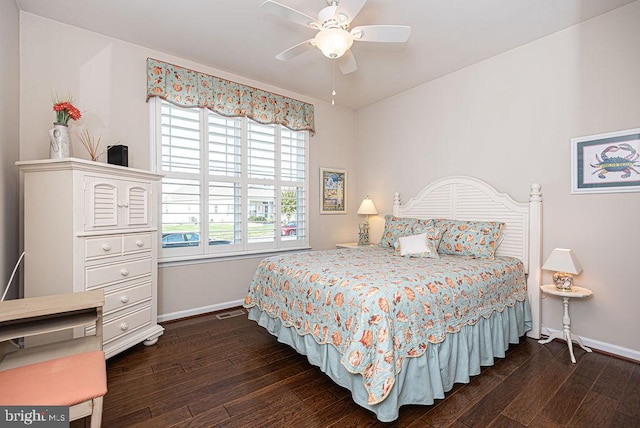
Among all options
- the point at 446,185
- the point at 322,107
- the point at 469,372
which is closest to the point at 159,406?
the point at 469,372

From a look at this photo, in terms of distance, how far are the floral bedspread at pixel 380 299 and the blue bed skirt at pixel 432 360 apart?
8 centimetres

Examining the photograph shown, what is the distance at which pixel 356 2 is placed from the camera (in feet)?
6.33

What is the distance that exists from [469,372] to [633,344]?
1482 millimetres

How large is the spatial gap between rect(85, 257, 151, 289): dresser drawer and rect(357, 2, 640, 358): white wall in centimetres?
330

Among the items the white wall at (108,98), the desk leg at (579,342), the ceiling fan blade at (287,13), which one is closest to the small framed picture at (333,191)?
the white wall at (108,98)

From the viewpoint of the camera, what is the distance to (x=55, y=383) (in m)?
1.22

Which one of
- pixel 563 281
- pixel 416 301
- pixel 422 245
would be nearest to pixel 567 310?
pixel 563 281

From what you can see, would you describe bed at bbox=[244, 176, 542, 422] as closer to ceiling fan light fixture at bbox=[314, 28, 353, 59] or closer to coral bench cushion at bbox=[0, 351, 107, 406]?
coral bench cushion at bbox=[0, 351, 107, 406]

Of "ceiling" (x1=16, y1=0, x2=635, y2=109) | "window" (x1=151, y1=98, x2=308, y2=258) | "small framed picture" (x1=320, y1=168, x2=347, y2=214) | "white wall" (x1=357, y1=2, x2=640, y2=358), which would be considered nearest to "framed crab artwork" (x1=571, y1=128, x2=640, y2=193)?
"white wall" (x1=357, y1=2, x2=640, y2=358)

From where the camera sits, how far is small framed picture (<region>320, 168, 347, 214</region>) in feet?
14.9

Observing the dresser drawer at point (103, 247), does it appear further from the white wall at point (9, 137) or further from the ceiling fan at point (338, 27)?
the ceiling fan at point (338, 27)

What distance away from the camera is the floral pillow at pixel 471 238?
2.90 meters

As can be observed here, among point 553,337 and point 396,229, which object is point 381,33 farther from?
point 553,337

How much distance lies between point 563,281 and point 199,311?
3.58 m
